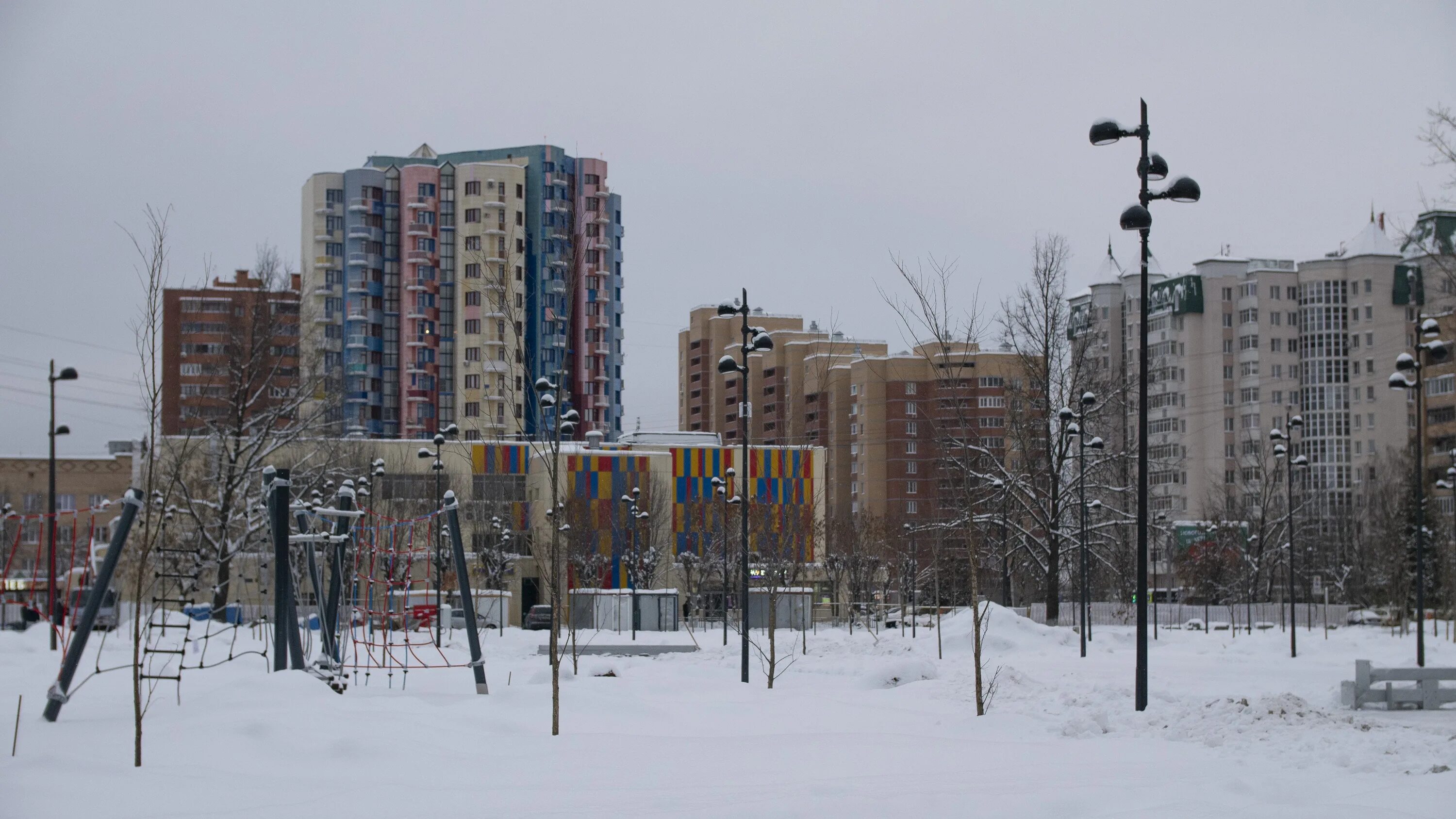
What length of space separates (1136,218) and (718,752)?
837 centimetres

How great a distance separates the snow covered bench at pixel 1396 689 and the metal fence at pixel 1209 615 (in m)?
26.6

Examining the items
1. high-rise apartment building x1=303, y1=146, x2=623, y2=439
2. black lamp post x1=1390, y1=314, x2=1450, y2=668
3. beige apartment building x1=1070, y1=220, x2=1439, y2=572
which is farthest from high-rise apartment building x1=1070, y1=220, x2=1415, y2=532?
black lamp post x1=1390, y1=314, x2=1450, y2=668

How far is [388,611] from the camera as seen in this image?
21328mm

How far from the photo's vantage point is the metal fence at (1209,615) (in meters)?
47.6

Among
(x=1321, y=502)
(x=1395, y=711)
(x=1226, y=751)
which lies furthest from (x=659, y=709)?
(x=1321, y=502)

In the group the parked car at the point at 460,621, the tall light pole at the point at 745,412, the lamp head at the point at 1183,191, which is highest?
the lamp head at the point at 1183,191

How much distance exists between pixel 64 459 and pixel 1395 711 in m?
89.6

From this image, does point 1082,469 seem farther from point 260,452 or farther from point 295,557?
point 260,452

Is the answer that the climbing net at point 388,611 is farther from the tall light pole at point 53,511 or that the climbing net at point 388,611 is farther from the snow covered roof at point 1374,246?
the snow covered roof at point 1374,246

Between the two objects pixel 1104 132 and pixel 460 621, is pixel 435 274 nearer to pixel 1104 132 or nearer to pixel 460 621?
pixel 460 621

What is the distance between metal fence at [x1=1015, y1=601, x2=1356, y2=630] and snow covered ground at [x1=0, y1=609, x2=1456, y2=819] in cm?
2656

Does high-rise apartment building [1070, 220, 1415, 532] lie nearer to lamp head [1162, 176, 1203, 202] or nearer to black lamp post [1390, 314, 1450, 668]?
black lamp post [1390, 314, 1450, 668]

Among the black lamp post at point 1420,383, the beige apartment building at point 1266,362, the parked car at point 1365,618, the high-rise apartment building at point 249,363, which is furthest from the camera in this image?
the beige apartment building at point 1266,362

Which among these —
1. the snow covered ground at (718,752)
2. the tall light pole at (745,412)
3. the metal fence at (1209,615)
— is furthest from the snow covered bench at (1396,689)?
the metal fence at (1209,615)
